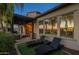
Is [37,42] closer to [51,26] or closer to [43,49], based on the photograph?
[43,49]

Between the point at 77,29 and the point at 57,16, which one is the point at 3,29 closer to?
the point at 57,16

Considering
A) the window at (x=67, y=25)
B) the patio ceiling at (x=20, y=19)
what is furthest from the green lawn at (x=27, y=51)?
the patio ceiling at (x=20, y=19)

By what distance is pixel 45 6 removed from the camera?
3441mm

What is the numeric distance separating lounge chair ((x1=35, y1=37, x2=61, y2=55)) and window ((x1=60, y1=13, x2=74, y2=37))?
0.62 ft

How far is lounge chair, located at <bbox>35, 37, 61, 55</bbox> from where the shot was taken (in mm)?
3398

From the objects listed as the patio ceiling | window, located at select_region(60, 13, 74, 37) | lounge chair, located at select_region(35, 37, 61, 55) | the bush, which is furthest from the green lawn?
the patio ceiling

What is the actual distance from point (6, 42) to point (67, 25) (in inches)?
50.3

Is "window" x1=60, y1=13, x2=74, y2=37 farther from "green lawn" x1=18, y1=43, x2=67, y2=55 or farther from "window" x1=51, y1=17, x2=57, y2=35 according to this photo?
"green lawn" x1=18, y1=43, x2=67, y2=55

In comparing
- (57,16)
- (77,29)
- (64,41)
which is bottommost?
(64,41)

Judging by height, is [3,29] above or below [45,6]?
below

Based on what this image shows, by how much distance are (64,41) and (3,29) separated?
124 centimetres

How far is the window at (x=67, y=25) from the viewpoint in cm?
335
